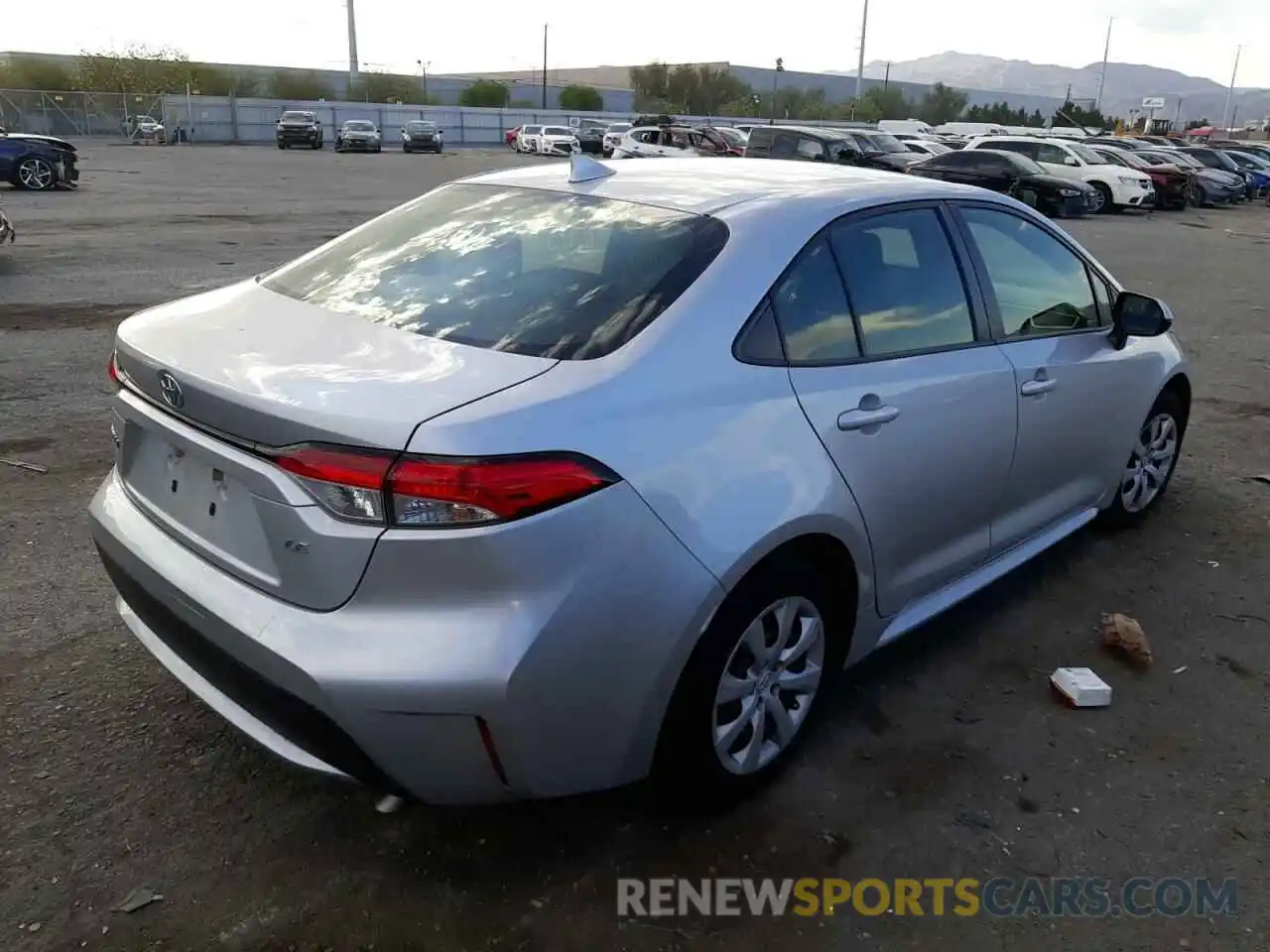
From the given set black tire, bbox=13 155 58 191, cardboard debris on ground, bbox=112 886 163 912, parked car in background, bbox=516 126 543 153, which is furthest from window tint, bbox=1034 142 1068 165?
parked car in background, bbox=516 126 543 153

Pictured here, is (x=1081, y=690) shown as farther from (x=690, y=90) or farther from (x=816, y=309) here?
(x=690, y=90)

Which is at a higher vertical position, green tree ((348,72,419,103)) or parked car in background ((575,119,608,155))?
green tree ((348,72,419,103))

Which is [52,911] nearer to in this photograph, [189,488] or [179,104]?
[189,488]

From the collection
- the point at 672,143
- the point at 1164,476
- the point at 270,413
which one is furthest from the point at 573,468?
the point at 672,143

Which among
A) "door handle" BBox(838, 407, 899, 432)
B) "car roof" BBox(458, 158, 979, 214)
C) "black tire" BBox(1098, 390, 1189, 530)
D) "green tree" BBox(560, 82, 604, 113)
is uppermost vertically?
"green tree" BBox(560, 82, 604, 113)

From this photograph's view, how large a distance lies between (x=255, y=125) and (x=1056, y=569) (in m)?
61.0

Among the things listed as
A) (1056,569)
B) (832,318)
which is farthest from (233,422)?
(1056,569)

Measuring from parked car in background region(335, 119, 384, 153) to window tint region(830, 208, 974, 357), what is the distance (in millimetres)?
47793

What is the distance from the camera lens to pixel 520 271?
2.93 meters

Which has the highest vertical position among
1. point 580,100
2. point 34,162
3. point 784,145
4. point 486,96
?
point 486,96

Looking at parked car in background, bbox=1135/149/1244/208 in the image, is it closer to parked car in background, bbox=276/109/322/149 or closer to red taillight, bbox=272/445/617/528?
red taillight, bbox=272/445/617/528

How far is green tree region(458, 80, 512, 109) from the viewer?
8525cm

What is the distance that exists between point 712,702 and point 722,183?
1649mm

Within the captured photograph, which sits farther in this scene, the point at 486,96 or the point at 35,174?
the point at 486,96
